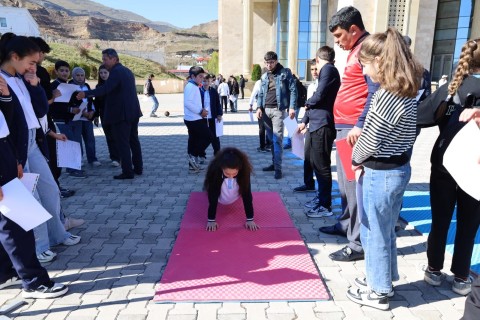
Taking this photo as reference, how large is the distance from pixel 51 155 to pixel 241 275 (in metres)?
3.23

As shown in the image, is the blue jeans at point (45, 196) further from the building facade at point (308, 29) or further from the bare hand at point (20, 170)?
the building facade at point (308, 29)

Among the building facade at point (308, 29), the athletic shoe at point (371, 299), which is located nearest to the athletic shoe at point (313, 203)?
the athletic shoe at point (371, 299)

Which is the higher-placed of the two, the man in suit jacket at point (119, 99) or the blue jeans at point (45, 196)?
the man in suit jacket at point (119, 99)

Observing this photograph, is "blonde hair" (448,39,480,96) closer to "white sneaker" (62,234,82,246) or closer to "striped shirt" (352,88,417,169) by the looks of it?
"striped shirt" (352,88,417,169)

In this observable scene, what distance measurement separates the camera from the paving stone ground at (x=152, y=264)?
2602mm

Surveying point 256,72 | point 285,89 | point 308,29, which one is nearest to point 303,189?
point 285,89

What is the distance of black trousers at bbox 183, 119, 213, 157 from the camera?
625 centimetres

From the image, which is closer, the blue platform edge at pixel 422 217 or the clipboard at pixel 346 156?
the clipboard at pixel 346 156

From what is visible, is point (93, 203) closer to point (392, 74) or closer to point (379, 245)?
point (379, 245)

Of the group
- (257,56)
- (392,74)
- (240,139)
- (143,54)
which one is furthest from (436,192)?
(143,54)

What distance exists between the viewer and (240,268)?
315 centimetres

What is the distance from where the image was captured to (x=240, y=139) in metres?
10.2

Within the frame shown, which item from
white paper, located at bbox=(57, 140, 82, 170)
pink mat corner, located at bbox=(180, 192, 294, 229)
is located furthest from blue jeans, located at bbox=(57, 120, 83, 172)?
pink mat corner, located at bbox=(180, 192, 294, 229)

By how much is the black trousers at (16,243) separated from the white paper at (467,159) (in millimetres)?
2959
